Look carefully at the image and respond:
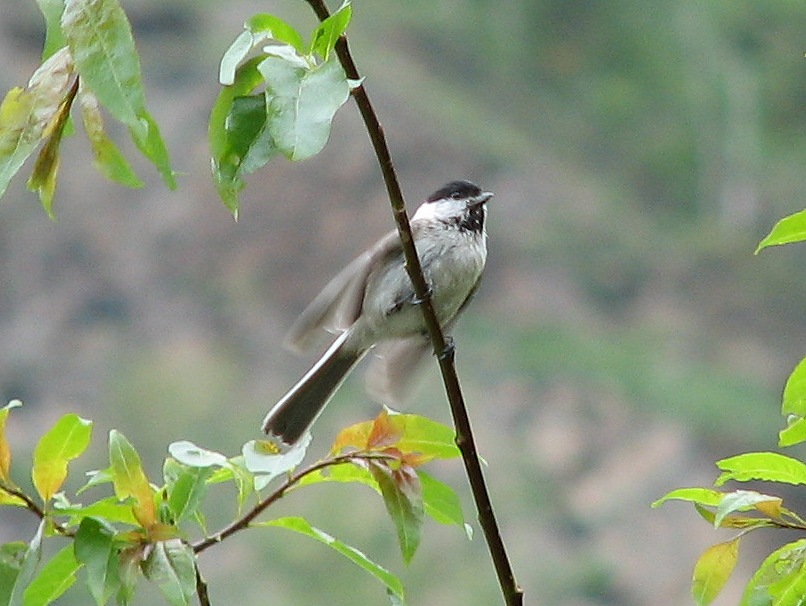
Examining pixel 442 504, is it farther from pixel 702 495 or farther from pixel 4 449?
pixel 4 449

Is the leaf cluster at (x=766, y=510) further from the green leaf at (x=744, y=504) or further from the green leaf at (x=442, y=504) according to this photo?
the green leaf at (x=442, y=504)

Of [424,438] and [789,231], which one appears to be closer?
[789,231]

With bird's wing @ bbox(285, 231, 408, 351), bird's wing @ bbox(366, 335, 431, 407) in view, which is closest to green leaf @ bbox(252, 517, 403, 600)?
bird's wing @ bbox(285, 231, 408, 351)

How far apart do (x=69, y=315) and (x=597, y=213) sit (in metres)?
5.13

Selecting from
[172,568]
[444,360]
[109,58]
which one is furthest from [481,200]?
[109,58]

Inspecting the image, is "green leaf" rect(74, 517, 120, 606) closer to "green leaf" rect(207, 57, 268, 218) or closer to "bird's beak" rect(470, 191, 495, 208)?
"green leaf" rect(207, 57, 268, 218)

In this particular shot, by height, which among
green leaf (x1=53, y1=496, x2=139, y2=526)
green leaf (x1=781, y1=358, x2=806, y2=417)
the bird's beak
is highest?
the bird's beak

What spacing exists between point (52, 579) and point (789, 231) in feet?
2.49

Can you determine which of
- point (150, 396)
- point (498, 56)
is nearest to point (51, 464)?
point (150, 396)

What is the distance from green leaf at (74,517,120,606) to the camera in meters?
1.11

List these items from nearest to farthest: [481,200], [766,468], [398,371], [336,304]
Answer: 1. [766,468]
2. [336,304]
3. [398,371]
4. [481,200]

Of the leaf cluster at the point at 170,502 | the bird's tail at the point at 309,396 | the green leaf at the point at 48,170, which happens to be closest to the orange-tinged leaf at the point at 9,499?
the leaf cluster at the point at 170,502

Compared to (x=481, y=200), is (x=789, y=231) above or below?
below

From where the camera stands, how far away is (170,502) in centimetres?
122
